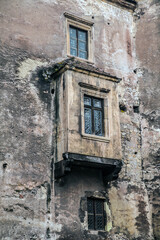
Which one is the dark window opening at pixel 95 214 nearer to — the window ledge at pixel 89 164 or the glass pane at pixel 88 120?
the window ledge at pixel 89 164

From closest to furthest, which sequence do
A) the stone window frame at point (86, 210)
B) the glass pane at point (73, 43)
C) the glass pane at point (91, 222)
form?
1. the stone window frame at point (86, 210)
2. the glass pane at point (91, 222)
3. the glass pane at point (73, 43)

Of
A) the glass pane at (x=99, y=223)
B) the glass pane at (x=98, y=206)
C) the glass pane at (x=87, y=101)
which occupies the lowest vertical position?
the glass pane at (x=99, y=223)

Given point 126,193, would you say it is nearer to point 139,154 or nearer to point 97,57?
point 139,154

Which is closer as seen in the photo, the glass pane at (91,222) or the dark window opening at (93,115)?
the glass pane at (91,222)

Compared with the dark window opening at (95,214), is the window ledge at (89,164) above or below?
above

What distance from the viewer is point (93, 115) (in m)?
13.2

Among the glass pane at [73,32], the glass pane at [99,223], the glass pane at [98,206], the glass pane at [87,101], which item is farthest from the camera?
the glass pane at [73,32]

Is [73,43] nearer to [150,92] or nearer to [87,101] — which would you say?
[87,101]

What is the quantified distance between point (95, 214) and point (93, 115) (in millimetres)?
3197

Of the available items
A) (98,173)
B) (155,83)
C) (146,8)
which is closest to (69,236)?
(98,173)

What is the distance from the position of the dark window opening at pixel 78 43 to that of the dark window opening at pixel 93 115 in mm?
2197

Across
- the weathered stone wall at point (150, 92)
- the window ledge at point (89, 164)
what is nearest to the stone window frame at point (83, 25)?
the weathered stone wall at point (150, 92)

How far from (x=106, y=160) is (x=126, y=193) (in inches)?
68.4

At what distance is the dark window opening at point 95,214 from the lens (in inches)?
492
